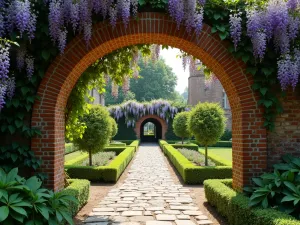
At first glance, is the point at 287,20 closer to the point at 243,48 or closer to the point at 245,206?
the point at 243,48

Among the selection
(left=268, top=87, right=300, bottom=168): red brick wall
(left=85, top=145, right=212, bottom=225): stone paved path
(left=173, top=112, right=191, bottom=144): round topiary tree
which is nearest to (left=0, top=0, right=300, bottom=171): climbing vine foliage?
(left=268, top=87, right=300, bottom=168): red brick wall

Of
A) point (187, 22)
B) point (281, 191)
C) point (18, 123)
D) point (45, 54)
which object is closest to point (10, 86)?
point (18, 123)

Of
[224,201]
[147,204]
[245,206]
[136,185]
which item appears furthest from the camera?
[136,185]

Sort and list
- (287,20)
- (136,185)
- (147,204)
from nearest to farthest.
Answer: (287,20) → (147,204) → (136,185)

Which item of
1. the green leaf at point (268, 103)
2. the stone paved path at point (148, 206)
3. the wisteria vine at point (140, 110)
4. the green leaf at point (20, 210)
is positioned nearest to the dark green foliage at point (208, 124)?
the stone paved path at point (148, 206)

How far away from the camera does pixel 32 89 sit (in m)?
4.72

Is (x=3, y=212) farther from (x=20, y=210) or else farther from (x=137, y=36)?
(x=137, y=36)

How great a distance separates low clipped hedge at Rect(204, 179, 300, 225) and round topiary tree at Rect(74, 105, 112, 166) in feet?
17.0

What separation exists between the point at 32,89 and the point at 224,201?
3.38 metres

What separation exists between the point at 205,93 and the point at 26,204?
30262 mm

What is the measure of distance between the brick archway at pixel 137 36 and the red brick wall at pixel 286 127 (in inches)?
9.0

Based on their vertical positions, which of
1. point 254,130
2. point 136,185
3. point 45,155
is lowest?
point 136,185

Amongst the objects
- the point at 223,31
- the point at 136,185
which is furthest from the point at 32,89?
the point at 136,185

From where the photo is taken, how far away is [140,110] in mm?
28266
